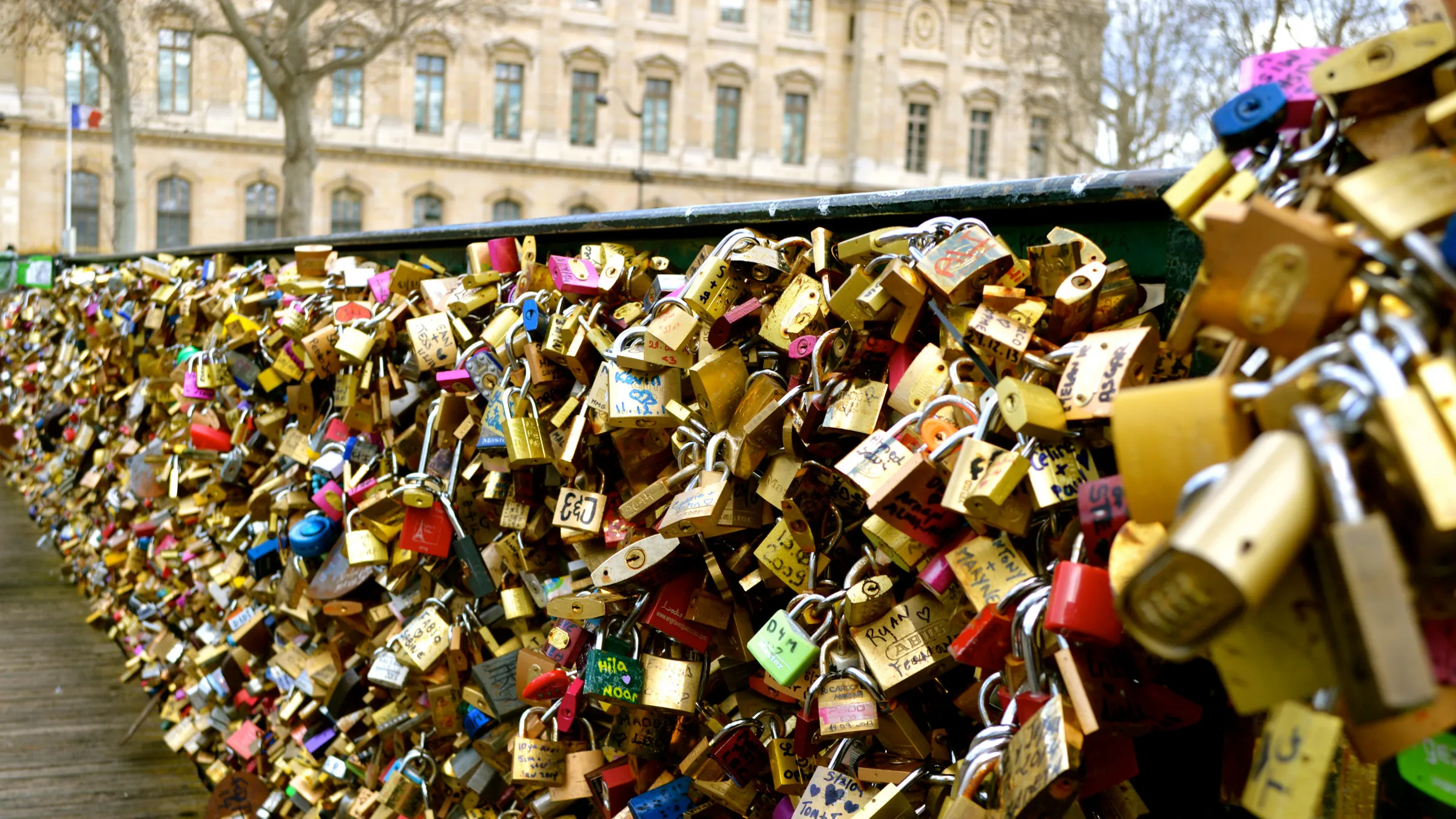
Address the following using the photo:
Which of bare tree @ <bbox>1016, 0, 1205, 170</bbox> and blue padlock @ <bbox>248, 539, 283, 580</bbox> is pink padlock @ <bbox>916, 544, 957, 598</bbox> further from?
bare tree @ <bbox>1016, 0, 1205, 170</bbox>

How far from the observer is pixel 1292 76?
846mm

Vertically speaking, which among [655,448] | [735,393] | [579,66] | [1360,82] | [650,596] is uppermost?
[579,66]

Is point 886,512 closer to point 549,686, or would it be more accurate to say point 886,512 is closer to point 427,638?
point 549,686

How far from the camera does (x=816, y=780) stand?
127 cm

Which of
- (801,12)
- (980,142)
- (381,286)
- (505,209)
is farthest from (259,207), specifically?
(381,286)

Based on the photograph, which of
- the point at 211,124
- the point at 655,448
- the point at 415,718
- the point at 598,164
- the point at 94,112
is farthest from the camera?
the point at 598,164

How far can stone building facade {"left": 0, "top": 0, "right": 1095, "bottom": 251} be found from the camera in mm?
32062

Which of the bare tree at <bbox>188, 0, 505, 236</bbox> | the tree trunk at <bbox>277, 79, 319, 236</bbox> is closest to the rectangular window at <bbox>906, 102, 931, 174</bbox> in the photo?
the bare tree at <bbox>188, 0, 505, 236</bbox>

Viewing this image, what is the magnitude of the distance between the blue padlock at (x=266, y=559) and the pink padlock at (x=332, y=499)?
400 mm

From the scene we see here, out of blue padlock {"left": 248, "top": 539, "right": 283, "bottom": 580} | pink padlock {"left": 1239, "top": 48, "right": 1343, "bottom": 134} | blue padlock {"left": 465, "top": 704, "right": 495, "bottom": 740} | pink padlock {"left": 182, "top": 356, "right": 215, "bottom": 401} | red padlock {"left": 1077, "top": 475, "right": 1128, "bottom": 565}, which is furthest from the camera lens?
pink padlock {"left": 182, "top": 356, "right": 215, "bottom": 401}

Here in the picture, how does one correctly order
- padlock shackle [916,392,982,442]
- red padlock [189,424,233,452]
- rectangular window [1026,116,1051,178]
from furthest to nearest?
1. rectangular window [1026,116,1051,178]
2. red padlock [189,424,233,452]
3. padlock shackle [916,392,982,442]

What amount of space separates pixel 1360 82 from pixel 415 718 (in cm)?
194

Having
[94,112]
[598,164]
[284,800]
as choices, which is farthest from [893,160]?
[284,800]

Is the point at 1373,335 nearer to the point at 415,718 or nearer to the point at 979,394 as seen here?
the point at 979,394
